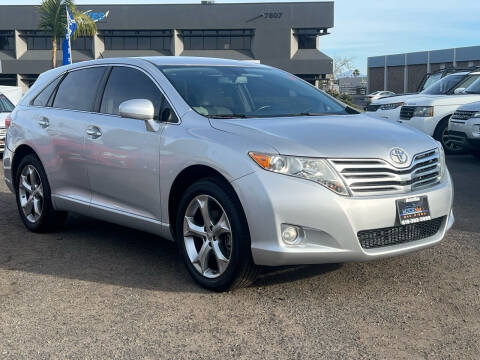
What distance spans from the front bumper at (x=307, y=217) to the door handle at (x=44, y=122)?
8.91 feet

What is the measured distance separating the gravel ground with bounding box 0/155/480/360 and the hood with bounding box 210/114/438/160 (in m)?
1.01

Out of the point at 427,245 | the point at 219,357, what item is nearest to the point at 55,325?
the point at 219,357

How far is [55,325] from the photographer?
150 inches

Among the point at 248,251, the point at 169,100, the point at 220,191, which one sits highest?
the point at 169,100

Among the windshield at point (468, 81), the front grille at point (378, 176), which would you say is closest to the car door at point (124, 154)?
the front grille at point (378, 176)

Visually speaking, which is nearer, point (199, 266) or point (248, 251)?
point (248, 251)

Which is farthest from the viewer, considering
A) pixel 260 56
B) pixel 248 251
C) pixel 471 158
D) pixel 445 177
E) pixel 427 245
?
pixel 260 56

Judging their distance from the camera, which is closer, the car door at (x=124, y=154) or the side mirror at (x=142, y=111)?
the side mirror at (x=142, y=111)

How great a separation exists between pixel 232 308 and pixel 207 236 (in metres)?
0.58

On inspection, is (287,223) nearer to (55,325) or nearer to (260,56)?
(55,325)

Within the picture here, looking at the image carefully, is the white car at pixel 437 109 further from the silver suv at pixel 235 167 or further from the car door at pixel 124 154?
the car door at pixel 124 154

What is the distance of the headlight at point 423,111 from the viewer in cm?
1260

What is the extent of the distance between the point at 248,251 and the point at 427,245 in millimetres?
1303

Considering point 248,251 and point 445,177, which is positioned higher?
point 445,177
